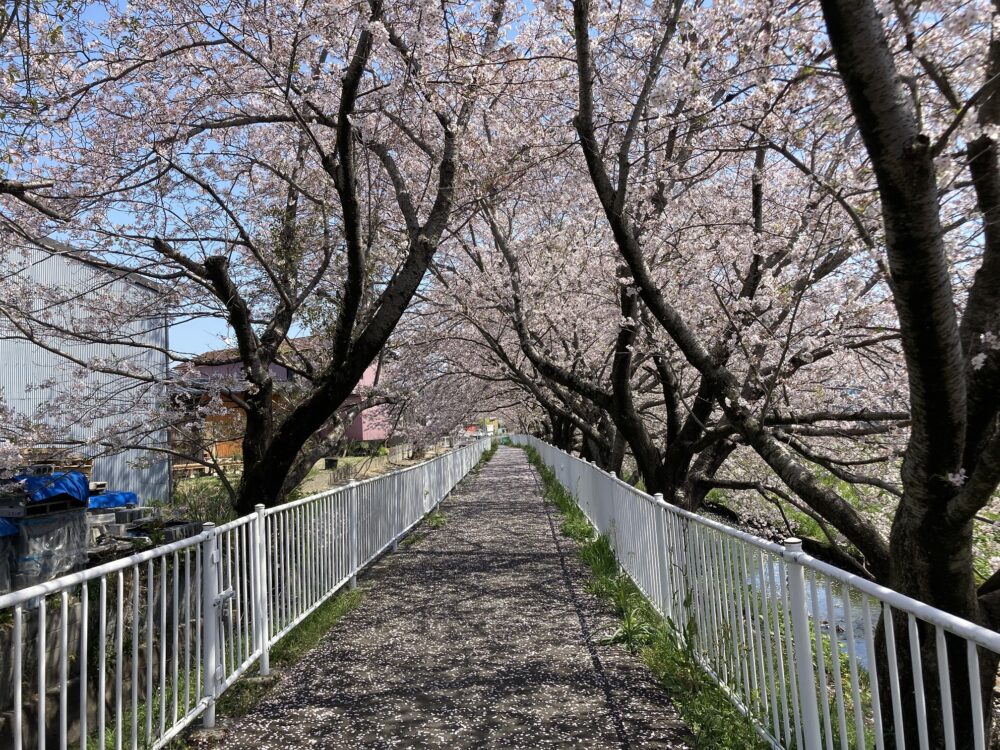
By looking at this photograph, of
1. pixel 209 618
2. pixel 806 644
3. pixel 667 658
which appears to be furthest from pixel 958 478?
pixel 209 618

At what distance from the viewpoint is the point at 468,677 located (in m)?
4.48

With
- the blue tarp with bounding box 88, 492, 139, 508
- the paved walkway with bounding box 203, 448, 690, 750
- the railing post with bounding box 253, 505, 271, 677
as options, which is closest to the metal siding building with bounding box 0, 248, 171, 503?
the blue tarp with bounding box 88, 492, 139, 508

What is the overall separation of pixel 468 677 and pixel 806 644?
2.49 metres

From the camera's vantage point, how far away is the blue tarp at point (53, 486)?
5.99 metres

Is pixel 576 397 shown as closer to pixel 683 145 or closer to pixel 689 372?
pixel 689 372

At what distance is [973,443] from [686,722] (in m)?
2.15

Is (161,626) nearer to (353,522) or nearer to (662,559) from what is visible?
(662,559)

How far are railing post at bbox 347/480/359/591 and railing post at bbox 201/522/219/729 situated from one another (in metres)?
2.89

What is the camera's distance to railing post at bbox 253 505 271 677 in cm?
438

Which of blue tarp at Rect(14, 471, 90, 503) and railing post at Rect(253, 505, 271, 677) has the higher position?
blue tarp at Rect(14, 471, 90, 503)

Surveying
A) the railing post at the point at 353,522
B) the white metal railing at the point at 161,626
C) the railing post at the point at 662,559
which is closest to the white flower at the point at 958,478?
the railing post at the point at 662,559

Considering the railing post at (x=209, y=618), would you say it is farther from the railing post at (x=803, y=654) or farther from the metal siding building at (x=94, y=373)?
the railing post at (x=803, y=654)

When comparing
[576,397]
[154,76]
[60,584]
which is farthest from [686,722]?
[576,397]

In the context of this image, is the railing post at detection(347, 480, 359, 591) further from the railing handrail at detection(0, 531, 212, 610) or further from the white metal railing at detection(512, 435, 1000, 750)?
the white metal railing at detection(512, 435, 1000, 750)
